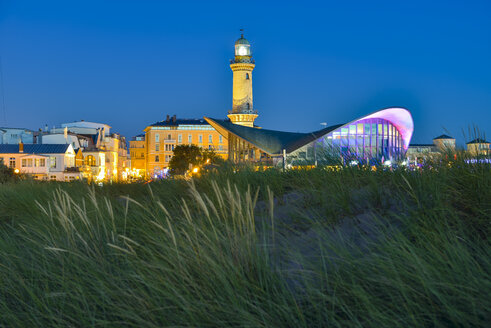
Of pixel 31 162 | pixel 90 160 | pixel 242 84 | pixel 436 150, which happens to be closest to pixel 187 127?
pixel 242 84

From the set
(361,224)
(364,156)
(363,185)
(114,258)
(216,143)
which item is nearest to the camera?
(114,258)

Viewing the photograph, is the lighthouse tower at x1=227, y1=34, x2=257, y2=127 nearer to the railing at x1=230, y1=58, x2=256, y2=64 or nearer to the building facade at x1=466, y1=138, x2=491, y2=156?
the railing at x1=230, y1=58, x2=256, y2=64

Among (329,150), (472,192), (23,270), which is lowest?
(23,270)

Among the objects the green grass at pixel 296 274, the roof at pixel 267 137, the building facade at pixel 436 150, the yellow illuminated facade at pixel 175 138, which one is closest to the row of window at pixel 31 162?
the roof at pixel 267 137

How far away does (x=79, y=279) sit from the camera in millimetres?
3057

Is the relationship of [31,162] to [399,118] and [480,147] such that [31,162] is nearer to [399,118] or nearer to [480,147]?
[399,118]

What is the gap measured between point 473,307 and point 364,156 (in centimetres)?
426

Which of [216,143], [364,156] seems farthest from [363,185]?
[216,143]

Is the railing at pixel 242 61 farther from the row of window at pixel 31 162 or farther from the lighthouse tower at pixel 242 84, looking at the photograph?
the row of window at pixel 31 162

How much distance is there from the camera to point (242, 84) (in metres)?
77.9

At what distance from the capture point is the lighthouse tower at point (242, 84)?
77438 mm

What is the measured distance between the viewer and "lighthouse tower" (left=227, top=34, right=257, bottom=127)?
77438 millimetres

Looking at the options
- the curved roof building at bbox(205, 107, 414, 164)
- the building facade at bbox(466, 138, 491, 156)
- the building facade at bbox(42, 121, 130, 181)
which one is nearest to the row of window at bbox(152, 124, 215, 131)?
the building facade at bbox(42, 121, 130, 181)

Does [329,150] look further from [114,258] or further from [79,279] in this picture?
[79,279]
